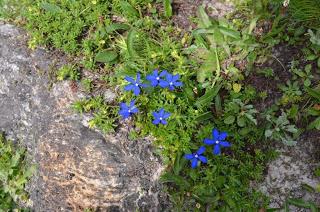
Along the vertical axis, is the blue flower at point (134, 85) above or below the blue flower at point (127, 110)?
above

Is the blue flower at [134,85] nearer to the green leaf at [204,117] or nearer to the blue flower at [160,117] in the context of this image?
the blue flower at [160,117]

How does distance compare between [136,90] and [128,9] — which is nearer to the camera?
[136,90]

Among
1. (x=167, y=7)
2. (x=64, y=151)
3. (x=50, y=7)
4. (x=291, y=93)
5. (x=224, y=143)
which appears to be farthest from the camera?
(x=50, y=7)

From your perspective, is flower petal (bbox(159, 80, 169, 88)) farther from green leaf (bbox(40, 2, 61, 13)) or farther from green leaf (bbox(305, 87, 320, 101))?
green leaf (bbox(40, 2, 61, 13))

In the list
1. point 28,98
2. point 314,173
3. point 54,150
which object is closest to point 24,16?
point 28,98

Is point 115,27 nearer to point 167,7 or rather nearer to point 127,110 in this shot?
point 167,7

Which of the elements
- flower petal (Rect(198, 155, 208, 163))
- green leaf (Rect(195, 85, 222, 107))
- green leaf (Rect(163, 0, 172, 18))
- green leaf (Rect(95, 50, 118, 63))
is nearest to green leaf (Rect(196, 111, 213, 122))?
green leaf (Rect(195, 85, 222, 107))

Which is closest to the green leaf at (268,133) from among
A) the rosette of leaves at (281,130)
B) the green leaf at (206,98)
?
the rosette of leaves at (281,130)

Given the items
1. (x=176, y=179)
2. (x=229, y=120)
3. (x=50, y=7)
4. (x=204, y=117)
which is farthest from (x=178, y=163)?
(x=50, y=7)
